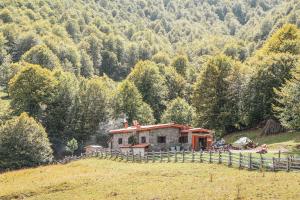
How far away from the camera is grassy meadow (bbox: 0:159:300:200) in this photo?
1261 inches

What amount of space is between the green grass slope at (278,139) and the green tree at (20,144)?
3439cm

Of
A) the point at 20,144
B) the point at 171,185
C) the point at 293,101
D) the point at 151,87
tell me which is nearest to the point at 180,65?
the point at 151,87

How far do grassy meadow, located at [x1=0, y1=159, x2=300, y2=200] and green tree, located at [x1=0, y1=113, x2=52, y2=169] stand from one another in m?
36.2

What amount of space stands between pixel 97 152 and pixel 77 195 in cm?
3559

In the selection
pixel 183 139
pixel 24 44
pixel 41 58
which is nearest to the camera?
pixel 183 139

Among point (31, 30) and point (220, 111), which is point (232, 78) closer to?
point (220, 111)

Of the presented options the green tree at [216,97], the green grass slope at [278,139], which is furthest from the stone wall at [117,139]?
the green tree at [216,97]

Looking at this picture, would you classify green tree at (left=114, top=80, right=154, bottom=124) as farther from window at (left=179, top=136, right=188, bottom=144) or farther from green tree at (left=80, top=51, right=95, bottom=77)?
green tree at (left=80, top=51, right=95, bottom=77)

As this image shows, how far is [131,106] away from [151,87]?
14378 mm

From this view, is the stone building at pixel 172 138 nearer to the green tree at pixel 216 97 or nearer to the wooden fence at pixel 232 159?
the wooden fence at pixel 232 159

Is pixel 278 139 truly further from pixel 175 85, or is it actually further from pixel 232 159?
pixel 175 85

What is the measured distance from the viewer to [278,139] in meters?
69.4

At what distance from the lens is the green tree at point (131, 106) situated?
10994cm

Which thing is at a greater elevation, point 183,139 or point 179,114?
point 179,114
